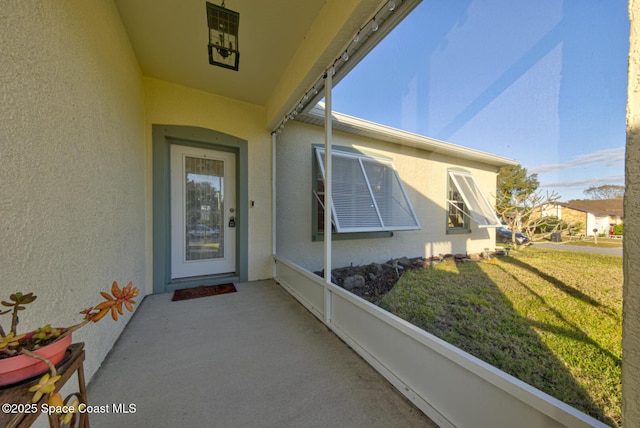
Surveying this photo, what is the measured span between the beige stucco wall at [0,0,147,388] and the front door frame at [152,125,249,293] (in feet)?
3.06

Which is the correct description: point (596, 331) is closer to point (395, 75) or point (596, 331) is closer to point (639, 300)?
point (639, 300)

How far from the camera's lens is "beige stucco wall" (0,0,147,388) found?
1.03 metres

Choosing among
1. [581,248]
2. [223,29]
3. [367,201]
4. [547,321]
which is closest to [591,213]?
[581,248]

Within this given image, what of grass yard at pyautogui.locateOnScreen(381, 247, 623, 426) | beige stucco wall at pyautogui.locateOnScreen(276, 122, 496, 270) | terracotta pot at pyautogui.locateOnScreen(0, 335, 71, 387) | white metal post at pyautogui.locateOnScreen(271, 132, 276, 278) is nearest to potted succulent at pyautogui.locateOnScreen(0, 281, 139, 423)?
terracotta pot at pyautogui.locateOnScreen(0, 335, 71, 387)

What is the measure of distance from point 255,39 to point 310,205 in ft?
7.73

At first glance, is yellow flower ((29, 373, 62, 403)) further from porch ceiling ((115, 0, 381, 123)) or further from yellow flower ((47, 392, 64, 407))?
porch ceiling ((115, 0, 381, 123))

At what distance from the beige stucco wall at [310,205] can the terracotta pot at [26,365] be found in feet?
8.83

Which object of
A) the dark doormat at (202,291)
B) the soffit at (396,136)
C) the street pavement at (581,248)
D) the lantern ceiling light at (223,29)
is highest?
the lantern ceiling light at (223,29)

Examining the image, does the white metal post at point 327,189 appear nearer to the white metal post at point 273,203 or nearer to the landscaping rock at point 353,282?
the landscaping rock at point 353,282

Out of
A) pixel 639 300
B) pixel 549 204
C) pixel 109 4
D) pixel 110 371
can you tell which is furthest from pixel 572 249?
pixel 109 4

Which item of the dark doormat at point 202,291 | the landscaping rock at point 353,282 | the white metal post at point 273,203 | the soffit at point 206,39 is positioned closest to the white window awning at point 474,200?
the landscaping rock at point 353,282

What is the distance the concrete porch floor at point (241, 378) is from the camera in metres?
1.39

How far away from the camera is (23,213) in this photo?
3.55 feet

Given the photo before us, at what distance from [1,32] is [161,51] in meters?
2.09
